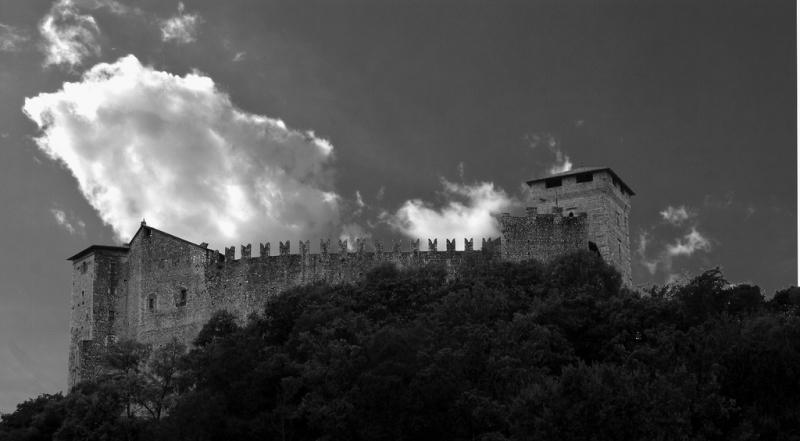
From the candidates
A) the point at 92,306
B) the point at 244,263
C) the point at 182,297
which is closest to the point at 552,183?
the point at 244,263

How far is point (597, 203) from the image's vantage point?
6619 centimetres

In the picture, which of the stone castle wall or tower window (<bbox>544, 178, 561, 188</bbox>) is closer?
the stone castle wall

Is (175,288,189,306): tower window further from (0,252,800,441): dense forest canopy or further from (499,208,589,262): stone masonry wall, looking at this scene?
(499,208,589,262): stone masonry wall

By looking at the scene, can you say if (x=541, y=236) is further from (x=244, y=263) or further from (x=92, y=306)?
(x=92, y=306)

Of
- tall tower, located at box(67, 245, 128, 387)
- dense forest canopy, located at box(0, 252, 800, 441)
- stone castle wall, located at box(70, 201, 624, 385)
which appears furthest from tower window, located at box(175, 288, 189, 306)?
dense forest canopy, located at box(0, 252, 800, 441)

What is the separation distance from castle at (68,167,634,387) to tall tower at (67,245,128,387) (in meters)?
0.06

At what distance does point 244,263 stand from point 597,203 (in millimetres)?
19700

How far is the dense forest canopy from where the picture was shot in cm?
4159

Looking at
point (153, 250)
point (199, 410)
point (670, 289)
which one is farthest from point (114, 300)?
point (670, 289)

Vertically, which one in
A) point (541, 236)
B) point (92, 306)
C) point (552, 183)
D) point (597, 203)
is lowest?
point (92, 306)

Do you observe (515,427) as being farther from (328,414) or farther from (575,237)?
(575,237)

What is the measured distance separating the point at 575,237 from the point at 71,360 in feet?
98.0

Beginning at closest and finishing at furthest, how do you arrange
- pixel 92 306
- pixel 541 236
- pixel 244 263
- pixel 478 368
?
pixel 478 368
pixel 541 236
pixel 244 263
pixel 92 306

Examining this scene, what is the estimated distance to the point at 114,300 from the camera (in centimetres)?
6950
